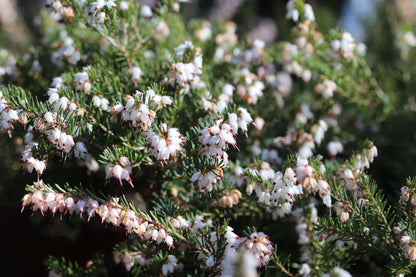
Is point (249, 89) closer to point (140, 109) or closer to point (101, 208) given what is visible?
point (140, 109)

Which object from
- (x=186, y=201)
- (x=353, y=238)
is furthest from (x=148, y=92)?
(x=353, y=238)

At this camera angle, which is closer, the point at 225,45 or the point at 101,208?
the point at 101,208

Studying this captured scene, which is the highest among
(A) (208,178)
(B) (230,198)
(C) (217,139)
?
(C) (217,139)

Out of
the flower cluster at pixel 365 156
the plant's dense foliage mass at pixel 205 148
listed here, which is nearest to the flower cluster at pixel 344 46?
the plant's dense foliage mass at pixel 205 148

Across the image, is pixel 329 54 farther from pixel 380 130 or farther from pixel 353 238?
pixel 353 238

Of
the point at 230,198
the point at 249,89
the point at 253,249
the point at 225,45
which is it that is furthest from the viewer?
the point at 225,45

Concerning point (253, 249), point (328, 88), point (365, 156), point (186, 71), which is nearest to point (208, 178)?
point (253, 249)

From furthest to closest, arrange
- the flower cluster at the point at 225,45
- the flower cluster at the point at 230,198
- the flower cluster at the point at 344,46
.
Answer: the flower cluster at the point at 225,45 < the flower cluster at the point at 344,46 < the flower cluster at the point at 230,198

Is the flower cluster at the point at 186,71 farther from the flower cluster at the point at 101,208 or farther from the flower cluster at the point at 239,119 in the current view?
the flower cluster at the point at 101,208
